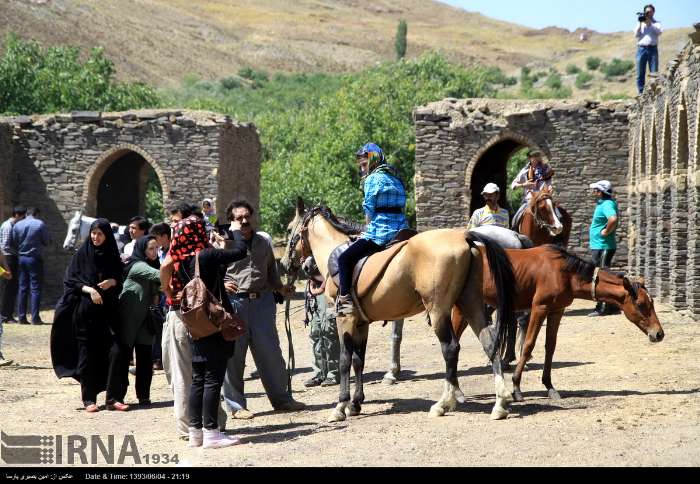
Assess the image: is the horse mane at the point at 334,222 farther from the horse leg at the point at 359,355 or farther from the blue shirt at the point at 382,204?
the horse leg at the point at 359,355

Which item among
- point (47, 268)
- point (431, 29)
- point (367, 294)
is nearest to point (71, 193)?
point (47, 268)

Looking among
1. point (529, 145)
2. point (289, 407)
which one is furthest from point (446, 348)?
point (529, 145)

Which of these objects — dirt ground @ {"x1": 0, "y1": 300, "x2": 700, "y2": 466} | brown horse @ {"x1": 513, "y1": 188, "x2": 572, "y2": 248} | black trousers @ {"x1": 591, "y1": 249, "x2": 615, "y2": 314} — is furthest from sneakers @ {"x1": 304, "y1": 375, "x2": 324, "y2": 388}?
black trousers @ {"x1": 591, "y1": 249, "x2": 615, "y2": 314}

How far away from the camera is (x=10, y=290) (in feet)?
60.6

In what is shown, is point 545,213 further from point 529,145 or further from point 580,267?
point 529,145

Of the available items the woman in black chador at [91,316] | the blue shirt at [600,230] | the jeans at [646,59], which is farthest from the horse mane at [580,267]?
the jeans at [646,59]

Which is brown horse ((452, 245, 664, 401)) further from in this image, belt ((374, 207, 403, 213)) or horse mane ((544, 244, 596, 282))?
belt ((374, 207, 403, 213))

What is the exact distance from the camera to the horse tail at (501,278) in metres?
8.84

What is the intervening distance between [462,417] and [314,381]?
3.12 meters

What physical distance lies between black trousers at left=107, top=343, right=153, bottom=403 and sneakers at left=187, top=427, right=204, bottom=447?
2373 mm

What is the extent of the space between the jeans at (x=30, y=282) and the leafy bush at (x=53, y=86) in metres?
13.7

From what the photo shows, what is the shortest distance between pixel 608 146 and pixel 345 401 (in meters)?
13.5

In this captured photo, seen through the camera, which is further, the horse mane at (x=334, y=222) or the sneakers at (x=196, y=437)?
the horse mane at (x=334, y=222)

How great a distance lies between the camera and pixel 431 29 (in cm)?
13362
